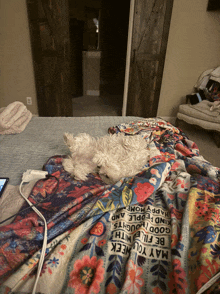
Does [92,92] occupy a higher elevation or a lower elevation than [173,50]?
lower

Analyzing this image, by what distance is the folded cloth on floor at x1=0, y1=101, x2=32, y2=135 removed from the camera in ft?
4.36

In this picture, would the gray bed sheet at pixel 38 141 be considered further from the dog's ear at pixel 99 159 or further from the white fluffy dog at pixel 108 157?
the dog's ear at pixel 99 159

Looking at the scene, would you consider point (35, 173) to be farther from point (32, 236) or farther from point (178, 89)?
point (178, 89)

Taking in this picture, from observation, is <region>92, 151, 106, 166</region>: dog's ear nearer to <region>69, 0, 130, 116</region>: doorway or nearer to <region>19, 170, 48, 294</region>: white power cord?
<region>19, 170, 48, 294</region>: white power cord

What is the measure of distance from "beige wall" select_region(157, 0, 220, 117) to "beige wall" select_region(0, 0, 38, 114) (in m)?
2.04

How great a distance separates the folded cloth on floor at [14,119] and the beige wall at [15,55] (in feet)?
5.20

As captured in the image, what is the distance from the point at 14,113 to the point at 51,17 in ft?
6.02

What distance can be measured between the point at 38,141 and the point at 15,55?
2161 mm

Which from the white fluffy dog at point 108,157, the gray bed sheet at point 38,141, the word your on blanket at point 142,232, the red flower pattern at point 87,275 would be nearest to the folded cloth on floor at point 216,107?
the gray bed sheet at point 38,141

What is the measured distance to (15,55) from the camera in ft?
9.15

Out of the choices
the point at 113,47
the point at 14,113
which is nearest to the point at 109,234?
the point at 14,113

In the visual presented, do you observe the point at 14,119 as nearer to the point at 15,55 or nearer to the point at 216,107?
the point at 15,55

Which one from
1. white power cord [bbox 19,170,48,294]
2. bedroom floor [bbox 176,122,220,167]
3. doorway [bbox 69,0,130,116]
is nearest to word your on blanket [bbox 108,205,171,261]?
white power cord [bbox 19,170,48,294]

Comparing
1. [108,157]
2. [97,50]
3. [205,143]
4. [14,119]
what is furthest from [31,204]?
[97,50]
